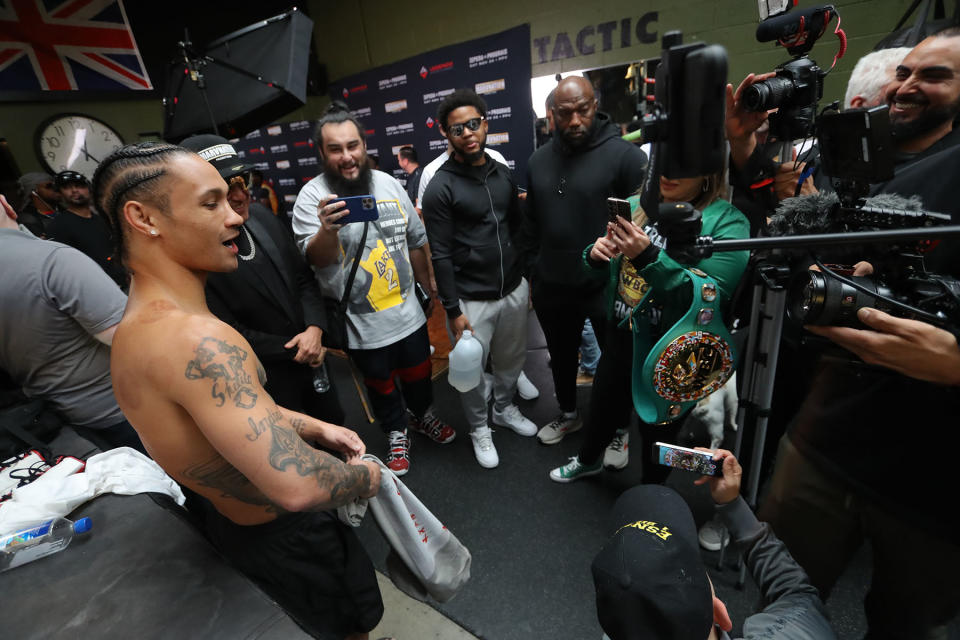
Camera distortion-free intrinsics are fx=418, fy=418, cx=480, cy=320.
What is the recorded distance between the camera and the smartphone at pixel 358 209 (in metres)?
1.69

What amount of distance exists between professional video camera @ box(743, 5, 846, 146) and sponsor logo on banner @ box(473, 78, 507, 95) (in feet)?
13.1

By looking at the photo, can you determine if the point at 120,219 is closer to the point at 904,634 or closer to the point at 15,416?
the point at 15,416

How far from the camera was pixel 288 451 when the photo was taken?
87cm

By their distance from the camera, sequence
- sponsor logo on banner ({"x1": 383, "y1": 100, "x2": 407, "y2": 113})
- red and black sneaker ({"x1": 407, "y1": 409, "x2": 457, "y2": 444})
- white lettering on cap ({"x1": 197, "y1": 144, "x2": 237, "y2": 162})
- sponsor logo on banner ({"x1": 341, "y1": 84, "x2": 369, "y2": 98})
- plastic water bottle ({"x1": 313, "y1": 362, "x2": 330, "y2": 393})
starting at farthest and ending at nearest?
sponsor logo on banner ({"x1": 341, "y1": 84, "x2": 369, "y2": 98}) → sponsor logo on banner ({"x1": 383, "y1": 100, "x2": 407, "y2": 113}) → red and black sneaker ({"x1": 407, "y1": 409, "x2": 457, "y2": 444}) → plastic water bottle ({"x1": 313, "y1": 362, "x2": 330, "y2": 393}) → white lettering on cap ({"x1": 197, "y1": 144, "x2": 237, "y2": 162})

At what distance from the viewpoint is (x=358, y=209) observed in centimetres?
170

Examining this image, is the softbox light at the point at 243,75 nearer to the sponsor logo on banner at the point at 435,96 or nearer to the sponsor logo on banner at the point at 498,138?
the sponsor logo on banner at the point at 498,138

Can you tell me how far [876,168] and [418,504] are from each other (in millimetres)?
1386

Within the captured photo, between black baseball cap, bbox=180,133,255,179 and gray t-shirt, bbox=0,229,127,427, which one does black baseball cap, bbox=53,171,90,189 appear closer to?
gray t-shirt, bbox=0,229,127,427

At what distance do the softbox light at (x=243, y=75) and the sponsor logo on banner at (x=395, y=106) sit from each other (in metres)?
3.33

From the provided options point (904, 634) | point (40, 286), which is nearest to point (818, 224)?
point (904, 634)

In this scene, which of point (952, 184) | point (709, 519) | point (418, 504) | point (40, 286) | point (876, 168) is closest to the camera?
point (876, 168)

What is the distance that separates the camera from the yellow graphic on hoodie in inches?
79.6

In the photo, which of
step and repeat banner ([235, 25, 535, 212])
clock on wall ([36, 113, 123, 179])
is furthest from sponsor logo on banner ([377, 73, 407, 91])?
clock on wall ([36, 113, 123, 179])

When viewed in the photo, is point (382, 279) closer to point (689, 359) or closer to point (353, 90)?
point (689, 359)
